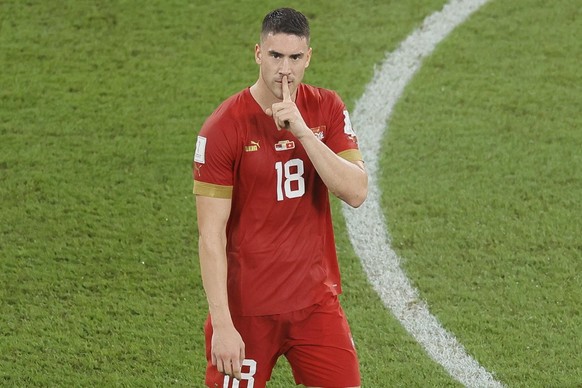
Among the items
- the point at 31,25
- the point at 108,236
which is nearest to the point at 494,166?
the point at 108,236

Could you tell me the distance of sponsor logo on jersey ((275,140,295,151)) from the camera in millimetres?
4883

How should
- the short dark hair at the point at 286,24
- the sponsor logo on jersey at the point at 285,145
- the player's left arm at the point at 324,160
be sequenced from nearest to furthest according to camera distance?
the player's left arm at the point at 324,160, the short dark hair at the point at 286,24, the sponsor logo on jersey at the point at 285,145

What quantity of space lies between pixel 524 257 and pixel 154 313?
2082 mm

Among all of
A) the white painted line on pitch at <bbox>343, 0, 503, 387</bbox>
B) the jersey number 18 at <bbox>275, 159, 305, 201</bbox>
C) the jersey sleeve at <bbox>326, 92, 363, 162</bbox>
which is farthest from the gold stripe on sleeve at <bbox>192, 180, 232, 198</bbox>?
Answer: the white painted line on pitch at <bbox>343, 0, 503, 387</bbox>

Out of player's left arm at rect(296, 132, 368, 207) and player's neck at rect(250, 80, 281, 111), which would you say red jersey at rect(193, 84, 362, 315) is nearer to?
player's neck at rect(250, 80, 281, 111)

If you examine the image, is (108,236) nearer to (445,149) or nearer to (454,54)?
(445,149)

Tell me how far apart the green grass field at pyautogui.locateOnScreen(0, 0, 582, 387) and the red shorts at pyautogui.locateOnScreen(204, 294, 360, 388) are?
122 centimetres

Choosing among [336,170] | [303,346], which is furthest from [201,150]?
[303,346]

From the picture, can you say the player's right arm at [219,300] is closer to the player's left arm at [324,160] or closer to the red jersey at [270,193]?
the red jersey at [270,193]

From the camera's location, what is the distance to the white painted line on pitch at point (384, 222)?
21.3ft

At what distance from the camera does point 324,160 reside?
182 inches

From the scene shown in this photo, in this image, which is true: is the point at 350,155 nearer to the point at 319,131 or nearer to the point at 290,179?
the point at 319,131

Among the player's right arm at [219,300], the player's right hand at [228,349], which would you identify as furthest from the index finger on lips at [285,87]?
the player's right hand at [228,349]

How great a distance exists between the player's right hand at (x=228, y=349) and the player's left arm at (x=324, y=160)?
2.13 ft
